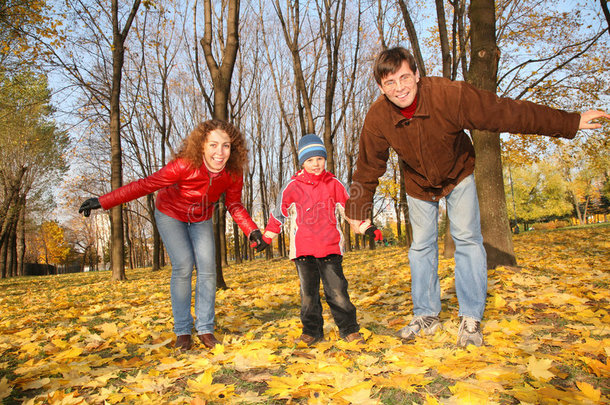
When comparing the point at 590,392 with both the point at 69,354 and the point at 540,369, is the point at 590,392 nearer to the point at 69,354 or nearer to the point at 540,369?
the point at 540,369

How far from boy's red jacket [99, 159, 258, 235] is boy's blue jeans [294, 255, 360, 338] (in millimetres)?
634

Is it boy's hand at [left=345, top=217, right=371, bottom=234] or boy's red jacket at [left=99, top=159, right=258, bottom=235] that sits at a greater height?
boy's red jacket at [left=99, top=159, right=258, bottom=235]

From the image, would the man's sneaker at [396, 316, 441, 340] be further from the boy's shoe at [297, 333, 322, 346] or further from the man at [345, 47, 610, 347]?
the boy's shoe at [297, 333, 322, 346]

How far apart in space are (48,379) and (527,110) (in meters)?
3.34

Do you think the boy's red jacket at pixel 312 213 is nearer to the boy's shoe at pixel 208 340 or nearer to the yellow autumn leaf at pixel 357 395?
the boy's shoe at pixel 208 340

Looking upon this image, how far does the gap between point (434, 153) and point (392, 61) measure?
2.16 ft

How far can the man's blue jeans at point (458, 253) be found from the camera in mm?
2484

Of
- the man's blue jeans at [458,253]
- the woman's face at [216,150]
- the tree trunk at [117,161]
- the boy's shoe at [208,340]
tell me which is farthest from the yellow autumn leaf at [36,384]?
the tree trunk at [117,161]

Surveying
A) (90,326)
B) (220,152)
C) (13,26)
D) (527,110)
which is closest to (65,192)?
(13,26)

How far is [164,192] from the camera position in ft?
10.1

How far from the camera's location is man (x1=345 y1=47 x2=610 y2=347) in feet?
7.38

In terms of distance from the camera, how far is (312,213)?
290cm

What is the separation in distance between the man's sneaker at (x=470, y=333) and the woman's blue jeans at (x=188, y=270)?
6.14 feet

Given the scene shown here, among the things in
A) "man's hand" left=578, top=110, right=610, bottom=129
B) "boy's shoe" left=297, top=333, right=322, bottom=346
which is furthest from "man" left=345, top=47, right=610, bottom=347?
"boy's shoe" left=297, top=333, right=322, bottom=346
